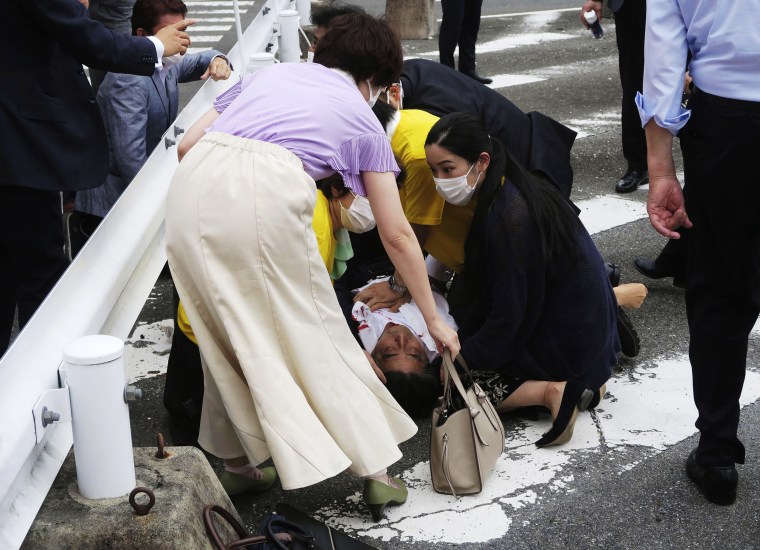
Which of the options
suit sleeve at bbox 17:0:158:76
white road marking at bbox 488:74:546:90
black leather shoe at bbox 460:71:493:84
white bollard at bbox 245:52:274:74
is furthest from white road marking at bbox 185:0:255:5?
suit sleeve at bbox 17:0:158:76

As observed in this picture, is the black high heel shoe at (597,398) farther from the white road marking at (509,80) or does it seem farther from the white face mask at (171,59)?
the white road marking at (509,80)

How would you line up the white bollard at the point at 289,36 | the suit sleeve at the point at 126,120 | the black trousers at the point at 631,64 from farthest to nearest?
the white bollard at the point at 289,36 < the black trousers at the point at 631,64 < the suit sleeve at the point at 126,120

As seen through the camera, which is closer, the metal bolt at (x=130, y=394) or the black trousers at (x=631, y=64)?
the metal bolt at (x=130, y=394)

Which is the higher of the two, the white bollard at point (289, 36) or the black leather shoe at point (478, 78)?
the white bollard at point (289, 36)

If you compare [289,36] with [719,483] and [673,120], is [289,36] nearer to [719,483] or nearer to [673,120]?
[673,120]

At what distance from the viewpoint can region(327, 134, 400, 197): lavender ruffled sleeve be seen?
3041 mm

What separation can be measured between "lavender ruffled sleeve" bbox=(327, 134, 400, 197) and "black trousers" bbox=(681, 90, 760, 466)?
876 mm

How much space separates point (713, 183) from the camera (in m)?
2.87

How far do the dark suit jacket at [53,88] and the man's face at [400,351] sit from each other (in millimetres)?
1217

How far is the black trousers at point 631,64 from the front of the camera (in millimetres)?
5852

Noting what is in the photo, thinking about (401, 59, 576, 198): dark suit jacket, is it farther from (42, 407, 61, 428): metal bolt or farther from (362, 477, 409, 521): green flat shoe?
(42, 407, 61, 428): metal bolt

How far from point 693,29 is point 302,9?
649 cm

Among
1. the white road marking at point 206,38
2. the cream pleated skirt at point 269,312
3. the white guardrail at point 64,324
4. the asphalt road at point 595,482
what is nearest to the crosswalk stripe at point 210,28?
the white road marking at point 206,38

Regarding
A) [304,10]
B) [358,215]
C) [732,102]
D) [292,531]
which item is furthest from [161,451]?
[304,10]
